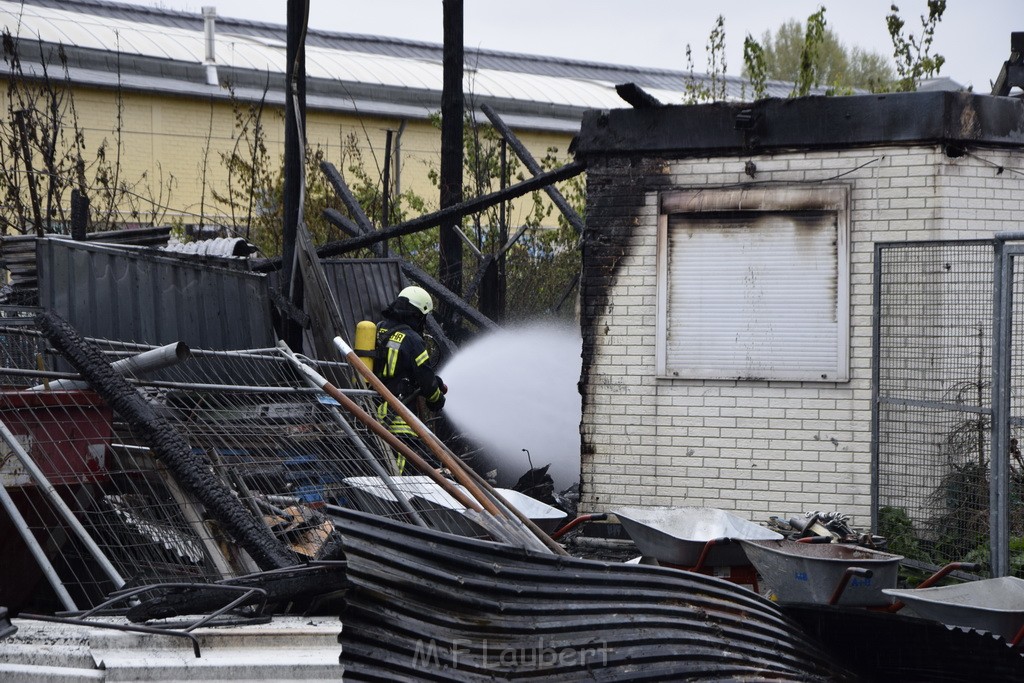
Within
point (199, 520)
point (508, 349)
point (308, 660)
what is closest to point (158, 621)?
point (308, 660)

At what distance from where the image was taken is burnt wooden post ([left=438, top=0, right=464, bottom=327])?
1170 centimetres

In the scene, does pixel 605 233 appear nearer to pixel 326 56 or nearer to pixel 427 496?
pixel 427 496

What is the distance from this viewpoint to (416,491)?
6.08 m

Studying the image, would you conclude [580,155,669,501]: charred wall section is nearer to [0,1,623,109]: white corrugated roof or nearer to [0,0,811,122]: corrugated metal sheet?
[0,0,811,122]: corrugated metal sheet

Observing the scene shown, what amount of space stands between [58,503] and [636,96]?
16.6 feet

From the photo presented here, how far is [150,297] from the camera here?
25.0ft

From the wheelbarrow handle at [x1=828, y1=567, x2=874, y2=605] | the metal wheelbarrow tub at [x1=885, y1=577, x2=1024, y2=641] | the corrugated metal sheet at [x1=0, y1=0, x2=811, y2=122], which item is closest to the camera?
the metal wheelbarrow tub at [x1=885, y1=577, x2=1024, y2=641]

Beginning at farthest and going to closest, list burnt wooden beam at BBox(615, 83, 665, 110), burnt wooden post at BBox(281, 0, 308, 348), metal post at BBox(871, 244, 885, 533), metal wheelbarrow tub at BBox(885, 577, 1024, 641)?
burnt wooden post at BBox(281, 0, 308, 348) < burnt wooden beam at BBox(615, 83, 665, 110) < metal post at BBox(871, 244, 885, 533) < metal wheelbarrow tub at BBox(885, 577, 1024, 641)

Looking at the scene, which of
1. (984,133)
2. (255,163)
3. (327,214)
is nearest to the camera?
(984,133)

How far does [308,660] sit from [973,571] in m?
4.24

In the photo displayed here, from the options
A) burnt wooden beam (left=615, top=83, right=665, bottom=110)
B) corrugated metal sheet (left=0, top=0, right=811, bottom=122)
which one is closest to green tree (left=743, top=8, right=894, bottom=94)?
corrugated metal sheet (left=0, top=0, right=811, bottom=122)

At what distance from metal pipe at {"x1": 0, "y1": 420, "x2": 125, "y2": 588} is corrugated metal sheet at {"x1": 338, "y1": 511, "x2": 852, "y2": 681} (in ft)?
3.19

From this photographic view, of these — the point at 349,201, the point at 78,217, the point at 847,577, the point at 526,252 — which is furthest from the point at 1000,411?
the point at 526,252

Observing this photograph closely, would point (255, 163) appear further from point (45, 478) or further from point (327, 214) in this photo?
point (45, 478)
